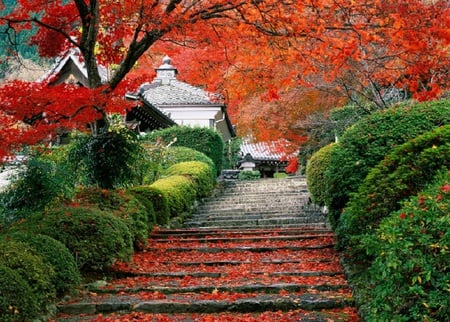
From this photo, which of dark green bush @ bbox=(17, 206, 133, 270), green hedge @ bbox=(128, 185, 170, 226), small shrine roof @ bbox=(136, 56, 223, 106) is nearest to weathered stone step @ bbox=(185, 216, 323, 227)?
green hedge @ bbox=(128, 185, 170, 226)

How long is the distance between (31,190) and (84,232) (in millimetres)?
1620

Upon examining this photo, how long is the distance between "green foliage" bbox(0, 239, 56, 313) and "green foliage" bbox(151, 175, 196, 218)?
629 centimetres

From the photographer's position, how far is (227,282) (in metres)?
7.12

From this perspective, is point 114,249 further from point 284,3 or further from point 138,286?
point 284,3

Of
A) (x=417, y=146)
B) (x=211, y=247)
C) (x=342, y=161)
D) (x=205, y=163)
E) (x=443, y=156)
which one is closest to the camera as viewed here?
(x=443, y=156)

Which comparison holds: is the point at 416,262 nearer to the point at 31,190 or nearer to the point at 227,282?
the point at 227,282

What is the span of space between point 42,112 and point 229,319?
484 centimetres

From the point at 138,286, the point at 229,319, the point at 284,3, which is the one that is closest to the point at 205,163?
the point at 284,3

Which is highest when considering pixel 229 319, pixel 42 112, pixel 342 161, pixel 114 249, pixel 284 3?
pixel 284 3

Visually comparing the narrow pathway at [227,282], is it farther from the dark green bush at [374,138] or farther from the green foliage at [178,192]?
the green foliage at [178,192]

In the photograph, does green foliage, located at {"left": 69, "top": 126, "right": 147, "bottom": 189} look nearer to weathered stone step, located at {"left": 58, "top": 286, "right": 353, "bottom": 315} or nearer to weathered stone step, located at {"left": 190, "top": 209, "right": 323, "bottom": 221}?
weathered stone step, located at {"left": 58, "top": 286, "right": 353, "bottom": 315}

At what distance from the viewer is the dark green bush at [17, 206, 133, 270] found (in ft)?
23.1

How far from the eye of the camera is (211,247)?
32.3ft

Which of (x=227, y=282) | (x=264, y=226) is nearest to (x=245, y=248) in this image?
(x=227, y=282)
